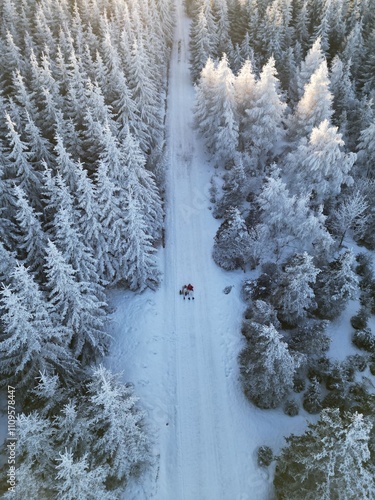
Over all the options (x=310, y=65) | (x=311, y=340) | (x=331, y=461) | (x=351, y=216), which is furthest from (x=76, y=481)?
(x=310, y=65)

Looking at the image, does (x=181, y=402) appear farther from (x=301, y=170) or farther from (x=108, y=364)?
(x=301, y=170)

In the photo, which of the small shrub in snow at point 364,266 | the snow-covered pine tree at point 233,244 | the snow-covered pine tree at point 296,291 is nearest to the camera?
the snow-covered pine tree at point 296,291

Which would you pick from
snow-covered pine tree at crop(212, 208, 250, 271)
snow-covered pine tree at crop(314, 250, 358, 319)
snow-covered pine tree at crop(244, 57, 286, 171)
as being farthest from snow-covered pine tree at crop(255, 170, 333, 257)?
snow-covered pine tree at crop(244, 57, 286, 171)

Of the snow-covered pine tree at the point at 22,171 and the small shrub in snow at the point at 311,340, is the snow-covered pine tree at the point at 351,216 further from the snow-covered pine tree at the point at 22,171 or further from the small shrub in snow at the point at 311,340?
the snow-covered pine tree at the point at 22,171

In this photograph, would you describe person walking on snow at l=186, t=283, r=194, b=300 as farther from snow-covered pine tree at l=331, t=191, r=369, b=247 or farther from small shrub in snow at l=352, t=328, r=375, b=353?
snow-covered pine tree at l=331, t=191, r=369, b=247

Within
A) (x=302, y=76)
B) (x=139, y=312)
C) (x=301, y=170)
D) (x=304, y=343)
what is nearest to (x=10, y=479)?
(x=139, y=312)

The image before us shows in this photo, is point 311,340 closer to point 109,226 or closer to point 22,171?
point 109,226

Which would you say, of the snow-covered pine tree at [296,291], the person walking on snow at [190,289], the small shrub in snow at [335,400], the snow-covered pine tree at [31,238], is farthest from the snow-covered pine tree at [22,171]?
the small shrub in snow at [335,400]
